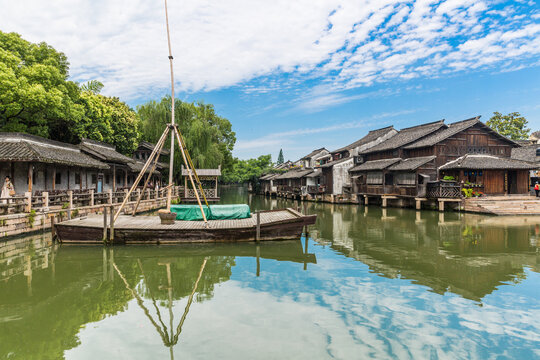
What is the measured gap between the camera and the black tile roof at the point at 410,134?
33.6m

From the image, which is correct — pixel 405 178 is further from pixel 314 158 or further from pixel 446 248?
pixel 314 158

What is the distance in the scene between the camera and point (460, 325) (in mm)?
6309

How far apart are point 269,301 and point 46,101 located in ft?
73.6

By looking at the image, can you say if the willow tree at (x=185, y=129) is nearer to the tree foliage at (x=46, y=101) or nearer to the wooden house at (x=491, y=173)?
the tree foliage at (x=46, y=101)

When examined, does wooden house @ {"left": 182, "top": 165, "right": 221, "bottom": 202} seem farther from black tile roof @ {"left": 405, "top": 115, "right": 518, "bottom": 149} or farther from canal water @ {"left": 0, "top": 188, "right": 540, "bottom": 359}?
black tile roof @ {"left": 405, "top": 115, "right": 518, "bottom": 149}

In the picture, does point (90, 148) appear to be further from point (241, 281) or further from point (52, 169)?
→ point (241, 281)

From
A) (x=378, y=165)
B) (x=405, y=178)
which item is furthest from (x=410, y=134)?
(x=405, y=178)

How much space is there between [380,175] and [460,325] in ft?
92.5

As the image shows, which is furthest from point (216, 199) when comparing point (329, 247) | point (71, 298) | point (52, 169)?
point (71, 298)

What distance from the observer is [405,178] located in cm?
3011

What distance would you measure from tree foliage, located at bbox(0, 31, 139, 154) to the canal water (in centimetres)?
1262

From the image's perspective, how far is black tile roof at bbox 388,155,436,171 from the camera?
1129 inches

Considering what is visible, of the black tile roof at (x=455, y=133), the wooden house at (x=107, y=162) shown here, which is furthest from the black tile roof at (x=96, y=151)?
the black tile roof at (x=455, y=133)

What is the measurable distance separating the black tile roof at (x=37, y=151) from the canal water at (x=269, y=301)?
5924 mm
